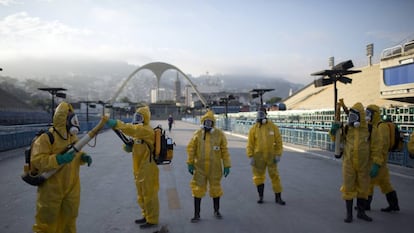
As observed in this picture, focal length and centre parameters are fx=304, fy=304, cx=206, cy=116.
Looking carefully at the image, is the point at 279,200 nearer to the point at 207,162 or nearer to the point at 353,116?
the point at 207,162

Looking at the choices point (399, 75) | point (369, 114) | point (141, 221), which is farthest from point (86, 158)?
point (399, 75)

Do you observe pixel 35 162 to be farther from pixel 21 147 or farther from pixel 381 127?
pixel 21 147

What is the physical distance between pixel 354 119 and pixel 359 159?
67 cm

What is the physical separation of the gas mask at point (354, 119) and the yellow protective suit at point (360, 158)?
0.05 m

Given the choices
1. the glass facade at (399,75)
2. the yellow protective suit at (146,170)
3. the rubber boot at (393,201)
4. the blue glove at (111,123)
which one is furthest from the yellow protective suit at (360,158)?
the glass facade at (399,75)

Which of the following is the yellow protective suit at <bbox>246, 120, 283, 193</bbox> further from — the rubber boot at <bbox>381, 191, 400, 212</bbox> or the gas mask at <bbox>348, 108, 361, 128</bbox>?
the rubber boot at <bbox>381, 191, 400, 212</bbox>

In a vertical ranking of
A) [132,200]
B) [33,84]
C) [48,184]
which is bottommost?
[132,200]

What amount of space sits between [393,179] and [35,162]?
27.9 ft

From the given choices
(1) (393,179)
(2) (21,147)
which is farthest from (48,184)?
(2) (21,147)

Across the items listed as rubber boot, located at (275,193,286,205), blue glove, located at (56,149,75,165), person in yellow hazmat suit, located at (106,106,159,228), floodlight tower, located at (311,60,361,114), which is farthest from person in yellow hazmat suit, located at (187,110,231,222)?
floodlight tower, located at (311,60,361,114)

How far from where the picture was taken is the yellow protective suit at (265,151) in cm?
605

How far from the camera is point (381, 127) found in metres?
5.39

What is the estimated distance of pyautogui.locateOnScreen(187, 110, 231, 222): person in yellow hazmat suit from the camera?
518 cm

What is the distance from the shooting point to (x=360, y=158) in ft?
16.2
